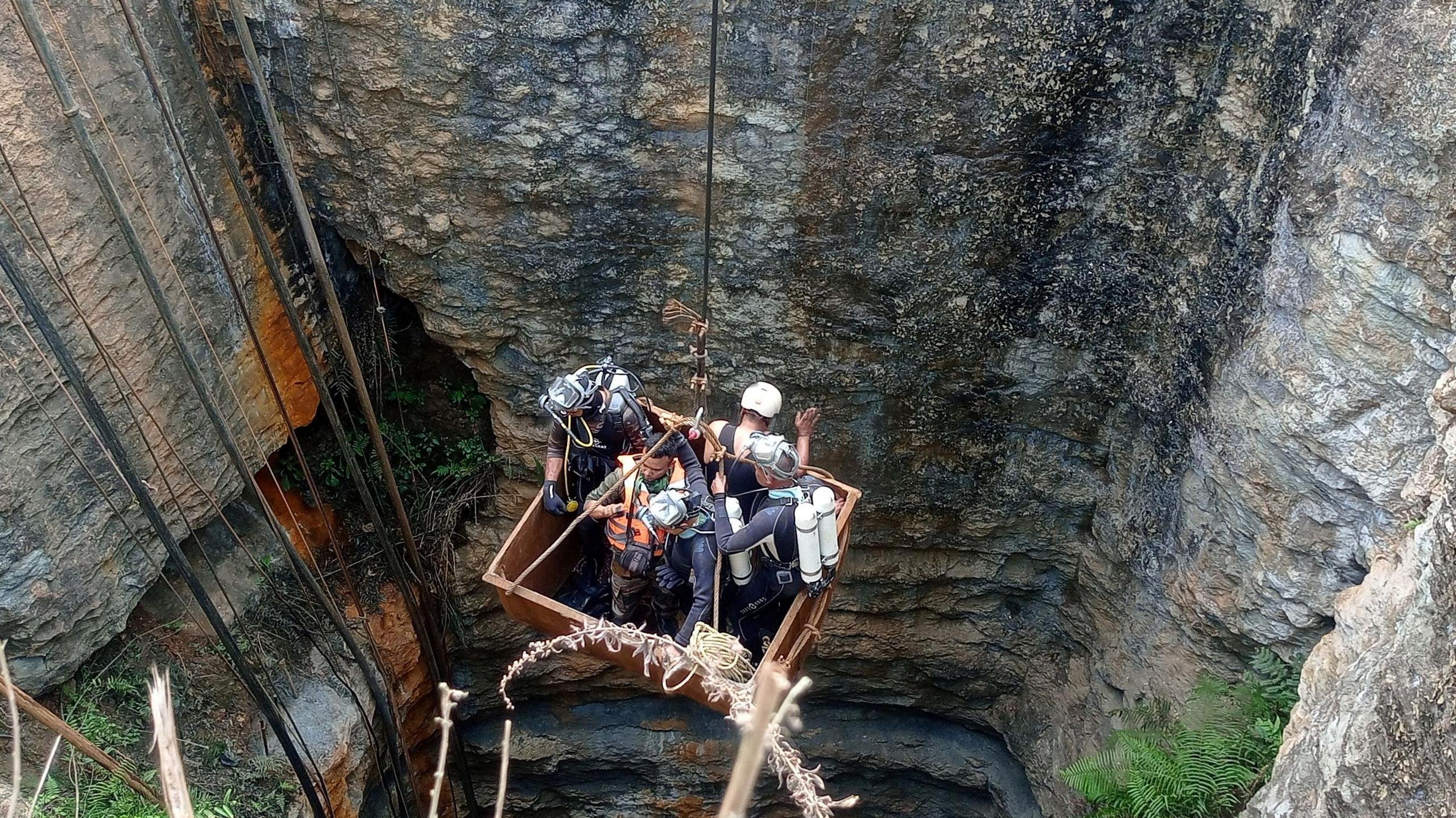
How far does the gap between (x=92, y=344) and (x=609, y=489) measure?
258 cm

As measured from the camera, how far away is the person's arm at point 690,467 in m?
4.86

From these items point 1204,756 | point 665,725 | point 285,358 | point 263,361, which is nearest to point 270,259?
point 263,361

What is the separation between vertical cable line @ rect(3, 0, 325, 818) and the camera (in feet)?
11.8

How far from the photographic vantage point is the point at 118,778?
464 centimetres

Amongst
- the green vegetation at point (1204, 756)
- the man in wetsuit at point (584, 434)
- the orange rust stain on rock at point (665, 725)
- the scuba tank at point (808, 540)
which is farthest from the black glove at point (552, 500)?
the orange rust stain on rock at point (665, 725)

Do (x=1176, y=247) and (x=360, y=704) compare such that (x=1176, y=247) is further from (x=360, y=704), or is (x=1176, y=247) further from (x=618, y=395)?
(x=360, y=704)

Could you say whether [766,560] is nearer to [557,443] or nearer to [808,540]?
[808,540]

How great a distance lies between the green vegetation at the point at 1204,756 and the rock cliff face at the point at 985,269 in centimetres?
28

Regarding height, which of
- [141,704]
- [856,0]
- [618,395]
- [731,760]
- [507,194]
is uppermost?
[856,0]

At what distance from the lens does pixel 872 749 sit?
27.2 feet

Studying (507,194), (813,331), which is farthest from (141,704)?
(813,331)

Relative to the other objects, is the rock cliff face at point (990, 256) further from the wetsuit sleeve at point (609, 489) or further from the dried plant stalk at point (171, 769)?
the dried plant stalk at point (171, 769)

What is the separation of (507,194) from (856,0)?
230 cm

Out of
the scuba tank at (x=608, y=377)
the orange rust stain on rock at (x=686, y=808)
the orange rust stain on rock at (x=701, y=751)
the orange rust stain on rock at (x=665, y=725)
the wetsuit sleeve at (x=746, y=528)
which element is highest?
the scuba tank at (x=608, y=377)
